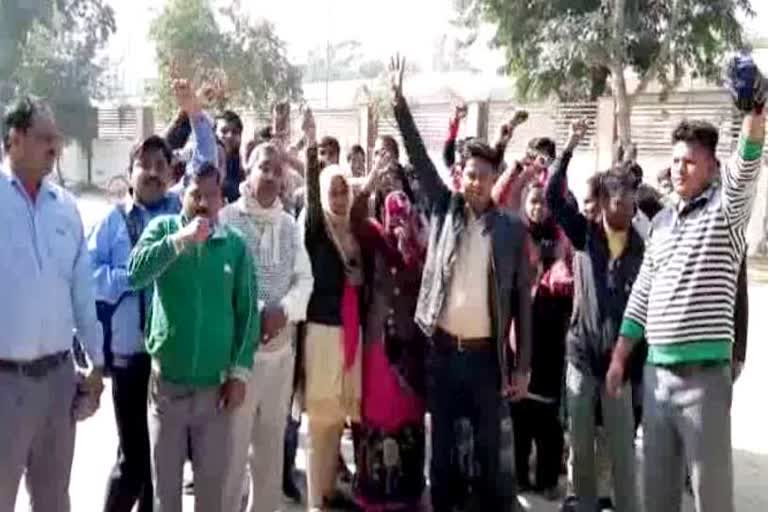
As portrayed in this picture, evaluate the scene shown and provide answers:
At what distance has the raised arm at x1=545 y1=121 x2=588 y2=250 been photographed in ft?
17.0

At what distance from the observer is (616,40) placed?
64.4 ft

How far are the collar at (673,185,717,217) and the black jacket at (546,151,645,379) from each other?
3.08ft

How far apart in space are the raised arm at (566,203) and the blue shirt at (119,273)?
1.96 m

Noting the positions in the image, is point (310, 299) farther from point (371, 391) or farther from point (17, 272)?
point (17, 272)

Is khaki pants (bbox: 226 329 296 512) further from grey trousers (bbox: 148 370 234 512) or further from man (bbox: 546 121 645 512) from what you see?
man (bbox: 546 121 645 512)

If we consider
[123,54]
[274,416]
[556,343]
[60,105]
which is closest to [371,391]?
[274,416]

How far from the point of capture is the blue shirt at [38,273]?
3.65m

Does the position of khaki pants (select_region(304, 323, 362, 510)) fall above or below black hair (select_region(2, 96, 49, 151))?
below

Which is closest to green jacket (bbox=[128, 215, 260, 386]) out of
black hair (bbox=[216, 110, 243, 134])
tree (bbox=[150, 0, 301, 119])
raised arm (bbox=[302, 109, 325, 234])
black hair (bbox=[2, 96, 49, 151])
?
black hair (bbox=[2, 96, 49, 151])

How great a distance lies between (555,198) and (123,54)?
4011cm

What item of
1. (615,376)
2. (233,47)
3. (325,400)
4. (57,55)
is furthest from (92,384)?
(57,55)

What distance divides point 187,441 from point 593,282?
2.14 metres

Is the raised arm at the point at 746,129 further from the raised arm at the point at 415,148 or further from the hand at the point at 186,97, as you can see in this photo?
the hand at the point at 186,97

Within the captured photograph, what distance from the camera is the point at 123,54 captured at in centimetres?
4281
